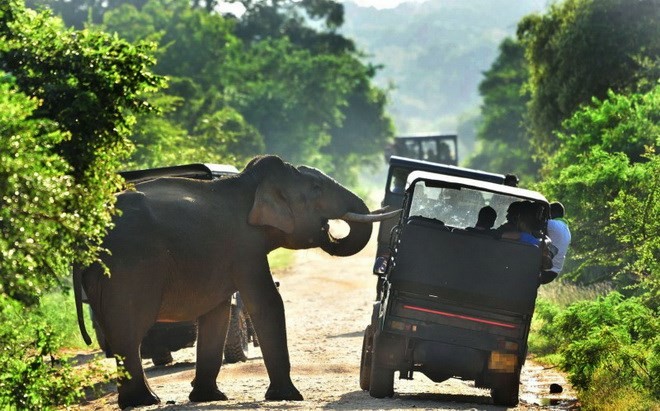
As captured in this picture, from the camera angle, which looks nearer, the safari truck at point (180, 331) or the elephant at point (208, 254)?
the elephant at point (208, 254)

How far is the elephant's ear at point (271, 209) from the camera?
663 inches

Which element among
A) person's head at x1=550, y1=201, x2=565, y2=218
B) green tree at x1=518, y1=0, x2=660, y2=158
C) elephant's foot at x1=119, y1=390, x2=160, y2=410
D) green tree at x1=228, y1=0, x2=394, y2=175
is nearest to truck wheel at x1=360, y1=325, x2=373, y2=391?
elephant's foot at x1=119, y1=390, x2=160, y2=410

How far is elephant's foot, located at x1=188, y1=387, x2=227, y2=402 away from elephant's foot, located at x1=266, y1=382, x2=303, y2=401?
526mm

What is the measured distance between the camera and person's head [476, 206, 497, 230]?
54.4 ft

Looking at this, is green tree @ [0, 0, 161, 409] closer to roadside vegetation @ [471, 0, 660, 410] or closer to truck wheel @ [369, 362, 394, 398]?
truck wheel @ [369, 362, 394, 398]

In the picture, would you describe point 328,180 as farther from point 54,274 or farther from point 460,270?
point 54,274

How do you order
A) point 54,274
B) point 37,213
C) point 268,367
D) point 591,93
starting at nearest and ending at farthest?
1. point 37,213
2. point 54,274
3. point 268,367
4. point 591,93

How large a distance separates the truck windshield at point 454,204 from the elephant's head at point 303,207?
0.56m

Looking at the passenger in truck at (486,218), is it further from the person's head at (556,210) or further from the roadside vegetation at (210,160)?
the person's head at (556,210)

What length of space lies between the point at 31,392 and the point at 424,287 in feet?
15.8

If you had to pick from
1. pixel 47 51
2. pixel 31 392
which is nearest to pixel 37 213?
pixel 31 392

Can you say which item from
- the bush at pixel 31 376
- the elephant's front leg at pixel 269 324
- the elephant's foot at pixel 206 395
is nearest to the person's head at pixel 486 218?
the elephant's front leg at pixel 269 324

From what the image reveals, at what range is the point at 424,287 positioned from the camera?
15.3 metres

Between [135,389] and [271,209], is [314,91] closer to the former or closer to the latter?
[271,209]
